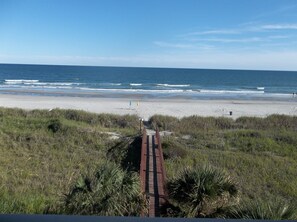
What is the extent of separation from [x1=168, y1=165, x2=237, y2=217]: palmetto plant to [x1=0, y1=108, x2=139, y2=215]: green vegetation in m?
0.91

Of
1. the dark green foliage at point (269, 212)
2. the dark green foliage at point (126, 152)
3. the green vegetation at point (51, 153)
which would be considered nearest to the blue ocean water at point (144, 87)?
the green vegetation at point (51, 153)

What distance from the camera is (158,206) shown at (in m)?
8.06

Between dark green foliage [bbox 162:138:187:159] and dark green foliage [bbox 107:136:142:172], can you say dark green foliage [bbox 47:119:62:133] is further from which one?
dark green foliage [bbox 162:138:187:159]

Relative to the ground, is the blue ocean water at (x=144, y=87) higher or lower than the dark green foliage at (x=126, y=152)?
lower

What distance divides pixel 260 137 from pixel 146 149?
9.90 meters

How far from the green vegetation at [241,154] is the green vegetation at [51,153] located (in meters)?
2.38

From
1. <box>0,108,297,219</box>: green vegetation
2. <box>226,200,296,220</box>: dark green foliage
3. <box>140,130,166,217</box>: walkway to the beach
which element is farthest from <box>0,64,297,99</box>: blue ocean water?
<box>226,200,296,220</box>: dark green foliage

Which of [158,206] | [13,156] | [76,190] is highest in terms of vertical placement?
[76,190]

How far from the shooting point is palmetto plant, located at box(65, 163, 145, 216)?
21.8 ft

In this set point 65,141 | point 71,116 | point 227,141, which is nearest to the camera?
point 65,141

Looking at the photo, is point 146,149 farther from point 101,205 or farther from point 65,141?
point 101,205

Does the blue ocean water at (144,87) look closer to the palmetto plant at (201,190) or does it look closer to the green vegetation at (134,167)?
the green vegetation at (134,167)

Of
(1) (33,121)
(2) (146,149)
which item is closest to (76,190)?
(2) (146,149)

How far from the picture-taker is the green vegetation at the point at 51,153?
1100cm
